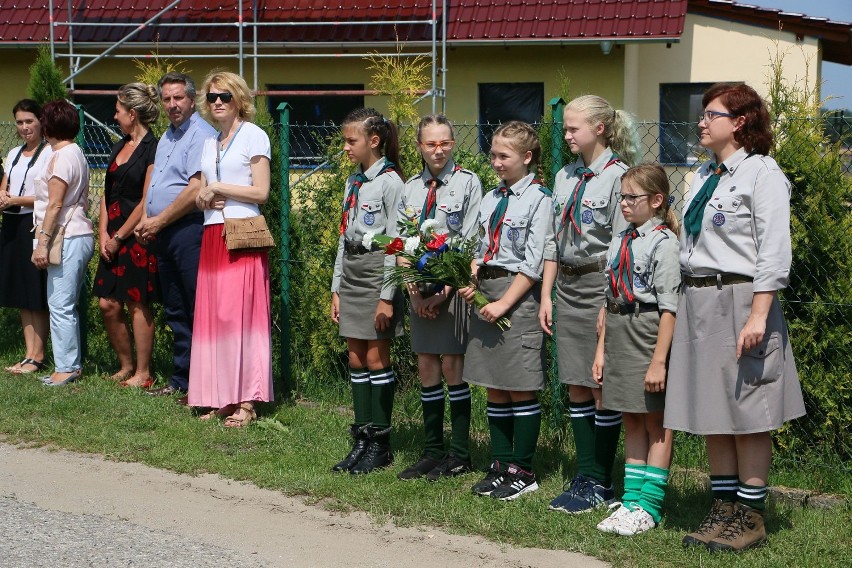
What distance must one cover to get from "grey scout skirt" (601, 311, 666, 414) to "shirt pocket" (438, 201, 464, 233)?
1088mm

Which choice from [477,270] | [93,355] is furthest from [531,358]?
[93,355]

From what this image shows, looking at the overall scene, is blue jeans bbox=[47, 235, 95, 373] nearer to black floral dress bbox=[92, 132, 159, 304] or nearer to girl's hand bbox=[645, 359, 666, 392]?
black floral dress bbox=[92, 132, 159, 304]

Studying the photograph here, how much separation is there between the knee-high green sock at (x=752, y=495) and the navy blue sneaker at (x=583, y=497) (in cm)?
83

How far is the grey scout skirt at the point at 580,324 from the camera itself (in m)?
5.62

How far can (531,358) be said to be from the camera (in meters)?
5.74

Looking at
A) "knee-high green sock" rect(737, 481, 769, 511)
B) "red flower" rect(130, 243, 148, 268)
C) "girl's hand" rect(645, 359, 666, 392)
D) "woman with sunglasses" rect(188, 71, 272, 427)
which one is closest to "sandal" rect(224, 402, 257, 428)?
"woman with sunglasses" rect(188, 71, 272, 427)

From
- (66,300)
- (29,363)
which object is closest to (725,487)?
(66,300)

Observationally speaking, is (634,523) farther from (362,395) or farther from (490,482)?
(362,395)

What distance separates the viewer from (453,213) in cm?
600

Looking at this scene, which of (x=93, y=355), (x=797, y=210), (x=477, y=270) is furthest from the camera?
(x=93, y=355)

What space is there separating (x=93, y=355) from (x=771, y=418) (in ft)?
21.8

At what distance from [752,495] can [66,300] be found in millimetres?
5804

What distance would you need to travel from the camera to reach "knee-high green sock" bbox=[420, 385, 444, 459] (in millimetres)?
6305

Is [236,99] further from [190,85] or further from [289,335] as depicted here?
[289,335]
